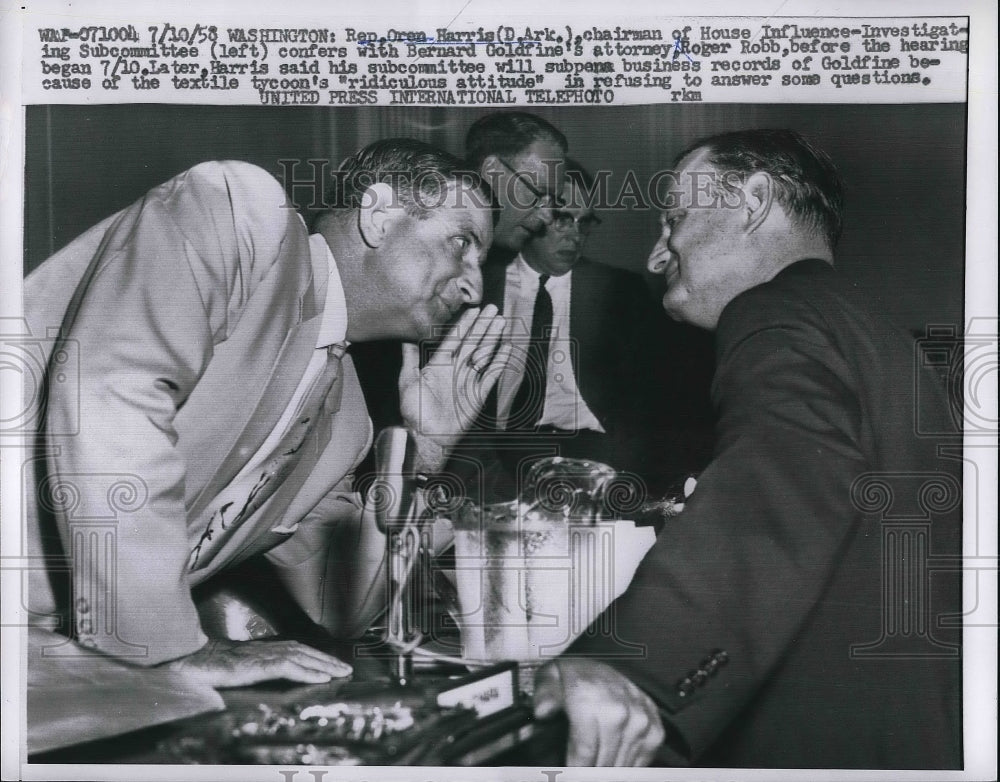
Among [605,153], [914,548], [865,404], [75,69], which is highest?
[75,69]

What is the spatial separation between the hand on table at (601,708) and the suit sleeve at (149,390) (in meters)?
1.08

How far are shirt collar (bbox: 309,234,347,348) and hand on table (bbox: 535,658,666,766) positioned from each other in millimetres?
1211

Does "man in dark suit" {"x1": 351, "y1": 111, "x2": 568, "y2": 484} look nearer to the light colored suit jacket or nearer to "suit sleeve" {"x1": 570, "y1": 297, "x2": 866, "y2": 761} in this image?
the light colored suit jacket

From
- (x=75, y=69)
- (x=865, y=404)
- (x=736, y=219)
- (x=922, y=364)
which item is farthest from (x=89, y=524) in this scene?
(x=922, y=364)

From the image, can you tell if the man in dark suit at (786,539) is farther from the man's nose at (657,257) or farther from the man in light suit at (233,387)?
the man in light suit at (233,387)

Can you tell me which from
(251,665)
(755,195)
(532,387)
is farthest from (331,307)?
(755,195)

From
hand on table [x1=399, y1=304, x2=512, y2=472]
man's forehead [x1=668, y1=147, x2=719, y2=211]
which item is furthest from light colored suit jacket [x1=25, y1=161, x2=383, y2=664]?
man's forehead [x1=668, y1=147, x2=719, y2=211]

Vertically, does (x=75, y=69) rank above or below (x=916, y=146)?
above

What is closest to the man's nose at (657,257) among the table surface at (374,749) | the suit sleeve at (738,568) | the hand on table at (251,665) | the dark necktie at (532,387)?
the dark necktie at (532,387)

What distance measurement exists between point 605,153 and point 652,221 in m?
0.26

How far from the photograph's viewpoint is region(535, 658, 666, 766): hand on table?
8.05 feet

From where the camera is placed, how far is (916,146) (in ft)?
8.23

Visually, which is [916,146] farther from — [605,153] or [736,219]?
A: [605,153]

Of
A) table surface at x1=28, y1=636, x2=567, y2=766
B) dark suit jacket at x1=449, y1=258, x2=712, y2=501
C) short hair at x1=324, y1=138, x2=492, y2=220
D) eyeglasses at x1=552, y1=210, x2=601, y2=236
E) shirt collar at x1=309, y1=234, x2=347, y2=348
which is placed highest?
short hair at x1=324, y1=138, x2=492, y2=220
